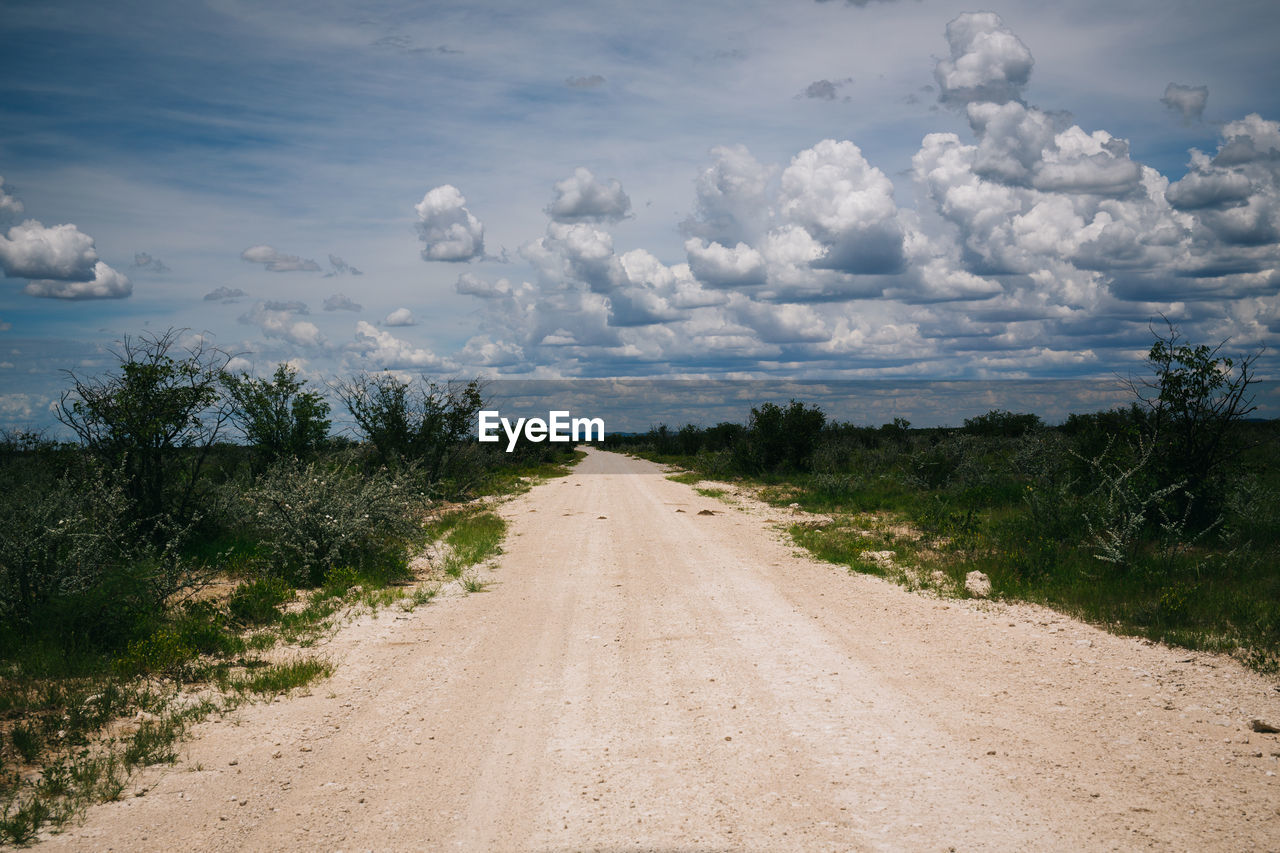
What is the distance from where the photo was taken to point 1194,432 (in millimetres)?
12242

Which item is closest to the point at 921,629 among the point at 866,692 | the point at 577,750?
the point at 866,692

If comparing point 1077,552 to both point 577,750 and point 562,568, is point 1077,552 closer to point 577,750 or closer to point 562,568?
point 562,568

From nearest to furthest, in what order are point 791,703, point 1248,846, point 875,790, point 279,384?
point 1248,846 < point 875,790 < point 791,703 < point 279,384

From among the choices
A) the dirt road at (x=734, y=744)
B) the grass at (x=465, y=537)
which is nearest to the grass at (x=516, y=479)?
the grass at (x=465, y=537)

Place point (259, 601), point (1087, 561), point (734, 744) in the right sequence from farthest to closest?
point (1087, 561) < point (259, 601) < point (734, 744)

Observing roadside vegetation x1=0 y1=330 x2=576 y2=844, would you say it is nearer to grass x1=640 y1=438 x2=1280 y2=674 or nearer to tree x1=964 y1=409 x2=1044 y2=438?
grass x1=640 y1=438 x2=1280 y2=674

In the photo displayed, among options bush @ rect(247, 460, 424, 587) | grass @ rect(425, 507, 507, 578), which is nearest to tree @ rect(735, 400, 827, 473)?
grass @ rect(425, 507, 507, 578)

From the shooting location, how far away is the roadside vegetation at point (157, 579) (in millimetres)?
5500

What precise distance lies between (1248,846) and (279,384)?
63.9 feet

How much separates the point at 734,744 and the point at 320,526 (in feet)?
27.0

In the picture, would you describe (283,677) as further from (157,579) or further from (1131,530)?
(1131,530)

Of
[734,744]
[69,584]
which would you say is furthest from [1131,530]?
[69,584]

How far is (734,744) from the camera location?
523 cm

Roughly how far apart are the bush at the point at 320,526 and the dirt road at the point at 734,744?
111 inches
